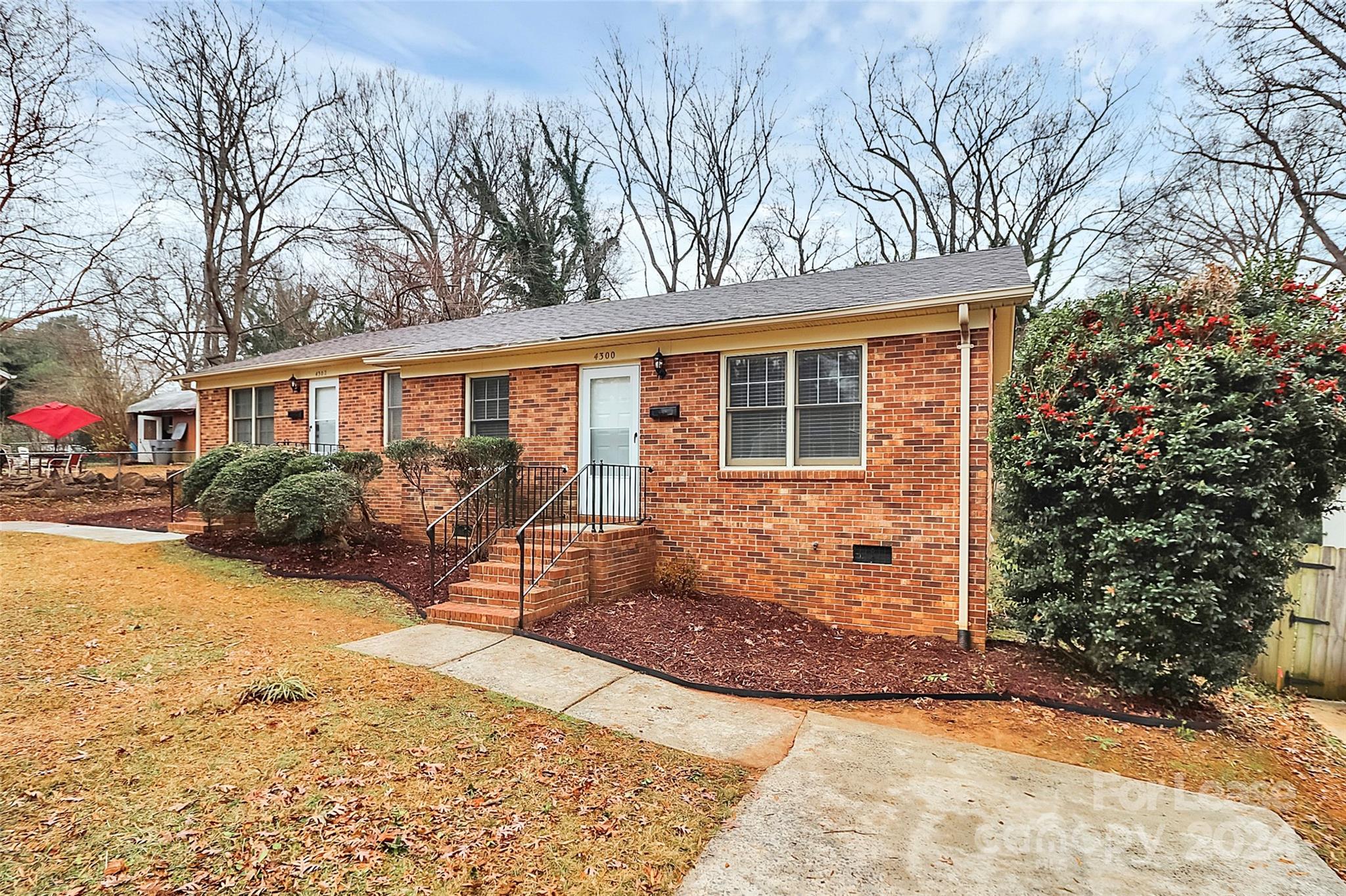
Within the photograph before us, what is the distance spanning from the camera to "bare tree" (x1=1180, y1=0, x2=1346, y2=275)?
Answer: 12.8 m

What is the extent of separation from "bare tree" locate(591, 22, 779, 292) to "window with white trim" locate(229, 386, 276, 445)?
50.4 feet

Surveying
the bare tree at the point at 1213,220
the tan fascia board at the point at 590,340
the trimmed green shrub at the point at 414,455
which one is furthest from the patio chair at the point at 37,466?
the bare tree at the point at 1213,220

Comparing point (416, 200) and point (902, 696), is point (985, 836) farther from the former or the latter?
point (416, 200)

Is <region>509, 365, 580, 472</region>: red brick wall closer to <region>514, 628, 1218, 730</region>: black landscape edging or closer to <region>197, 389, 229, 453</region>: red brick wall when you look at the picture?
<region>514, 628, 1218, 730</region>: black landscape edging

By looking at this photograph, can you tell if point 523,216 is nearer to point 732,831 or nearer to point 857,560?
point 857,560

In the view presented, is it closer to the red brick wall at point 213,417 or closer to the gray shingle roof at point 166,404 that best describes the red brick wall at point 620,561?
the red brick wall at point 213,417

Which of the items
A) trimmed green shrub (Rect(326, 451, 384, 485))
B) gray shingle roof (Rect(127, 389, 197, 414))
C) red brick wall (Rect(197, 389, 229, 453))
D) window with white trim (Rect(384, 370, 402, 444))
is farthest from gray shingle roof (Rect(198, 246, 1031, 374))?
gray shingle roof (Rect(127, 389, 197, 414))

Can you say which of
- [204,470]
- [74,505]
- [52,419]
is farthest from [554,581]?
[52,419]

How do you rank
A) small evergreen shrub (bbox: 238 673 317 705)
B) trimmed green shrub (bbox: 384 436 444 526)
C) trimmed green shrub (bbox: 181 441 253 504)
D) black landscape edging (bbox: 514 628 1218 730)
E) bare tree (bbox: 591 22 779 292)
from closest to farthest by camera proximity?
1. small evergreen shrub (bbox: 238 673 317 705)
2. black landscape edging (bbox: 514 628 1218 730)
3. trimmed green shrub (bbox: 384 436 444 526)
4. trimmed green shrub (bbox: 181 441 253 504)
5. bare tree (bbox: 591 22 779 292)

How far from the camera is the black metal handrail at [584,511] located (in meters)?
6.66

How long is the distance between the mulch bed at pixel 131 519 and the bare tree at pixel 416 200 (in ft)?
36.7

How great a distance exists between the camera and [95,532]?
1016 cm

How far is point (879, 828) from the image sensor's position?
2953 mm

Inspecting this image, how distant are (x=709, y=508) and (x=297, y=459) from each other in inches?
229
